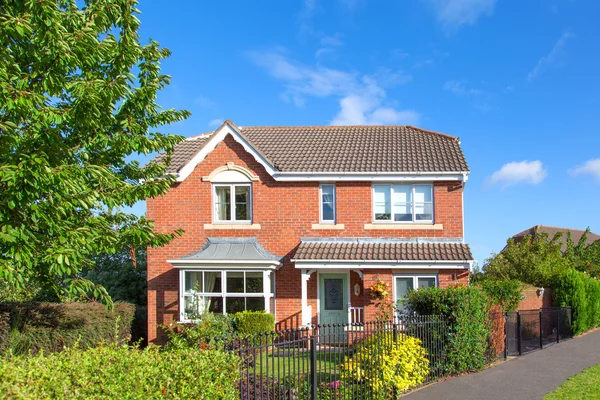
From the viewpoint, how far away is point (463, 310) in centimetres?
1394

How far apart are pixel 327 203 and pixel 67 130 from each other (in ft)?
37.8

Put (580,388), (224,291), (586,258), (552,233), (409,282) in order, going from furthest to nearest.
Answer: (552,233), (586,258), (409,282), (224,291), (580,388)

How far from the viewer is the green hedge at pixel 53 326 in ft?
43.5

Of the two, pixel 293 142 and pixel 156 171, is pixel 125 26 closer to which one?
A: pixel 156 171

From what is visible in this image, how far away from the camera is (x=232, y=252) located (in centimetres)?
2058

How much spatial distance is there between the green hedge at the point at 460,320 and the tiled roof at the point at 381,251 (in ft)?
16.9

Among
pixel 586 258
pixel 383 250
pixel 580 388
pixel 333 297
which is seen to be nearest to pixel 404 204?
pixel 383 250

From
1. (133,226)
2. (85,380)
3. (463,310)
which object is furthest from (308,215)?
(85,380)

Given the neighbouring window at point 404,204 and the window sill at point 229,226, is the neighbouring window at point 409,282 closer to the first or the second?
the neighbouring window at point 404,204

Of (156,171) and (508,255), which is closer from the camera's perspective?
(156,171)

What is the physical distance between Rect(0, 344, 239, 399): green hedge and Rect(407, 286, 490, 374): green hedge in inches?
296

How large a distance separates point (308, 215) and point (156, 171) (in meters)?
8.50

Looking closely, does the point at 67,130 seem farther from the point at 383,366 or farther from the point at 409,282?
the point at 409,282

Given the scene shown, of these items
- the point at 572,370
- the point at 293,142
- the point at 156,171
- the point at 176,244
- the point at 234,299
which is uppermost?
the point at 293,142
